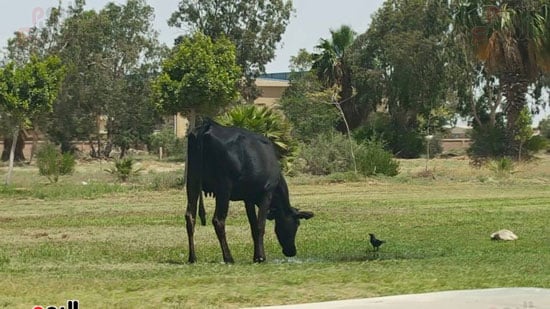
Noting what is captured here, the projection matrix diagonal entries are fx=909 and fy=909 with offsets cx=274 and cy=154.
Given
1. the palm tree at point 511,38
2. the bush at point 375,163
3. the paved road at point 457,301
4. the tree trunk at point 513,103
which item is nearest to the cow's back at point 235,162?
the paved road at point 457,301

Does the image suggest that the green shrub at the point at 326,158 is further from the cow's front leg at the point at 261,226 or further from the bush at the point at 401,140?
the cow's front leg at the point at 261,226

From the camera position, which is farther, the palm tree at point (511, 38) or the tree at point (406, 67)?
the tree at point (406, 67)

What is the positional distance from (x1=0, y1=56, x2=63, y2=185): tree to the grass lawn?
3423 millimetres

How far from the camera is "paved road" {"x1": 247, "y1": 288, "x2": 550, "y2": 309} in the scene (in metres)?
9.48

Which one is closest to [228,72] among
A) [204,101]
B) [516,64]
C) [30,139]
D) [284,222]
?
[204,101]

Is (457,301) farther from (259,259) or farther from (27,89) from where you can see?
(27,89)

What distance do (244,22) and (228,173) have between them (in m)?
56.3

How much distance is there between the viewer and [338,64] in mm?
69000

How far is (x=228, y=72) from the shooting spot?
41406mm

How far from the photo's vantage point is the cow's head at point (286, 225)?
14961mm

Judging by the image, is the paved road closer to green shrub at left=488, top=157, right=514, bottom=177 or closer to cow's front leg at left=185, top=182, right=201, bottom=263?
cow's front leg at left=185, top=182, right=201, bottom=263

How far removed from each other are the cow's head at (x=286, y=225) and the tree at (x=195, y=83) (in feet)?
78.2

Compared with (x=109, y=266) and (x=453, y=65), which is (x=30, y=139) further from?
(x=109, y=266)

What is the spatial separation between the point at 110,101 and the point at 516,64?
34036mm
